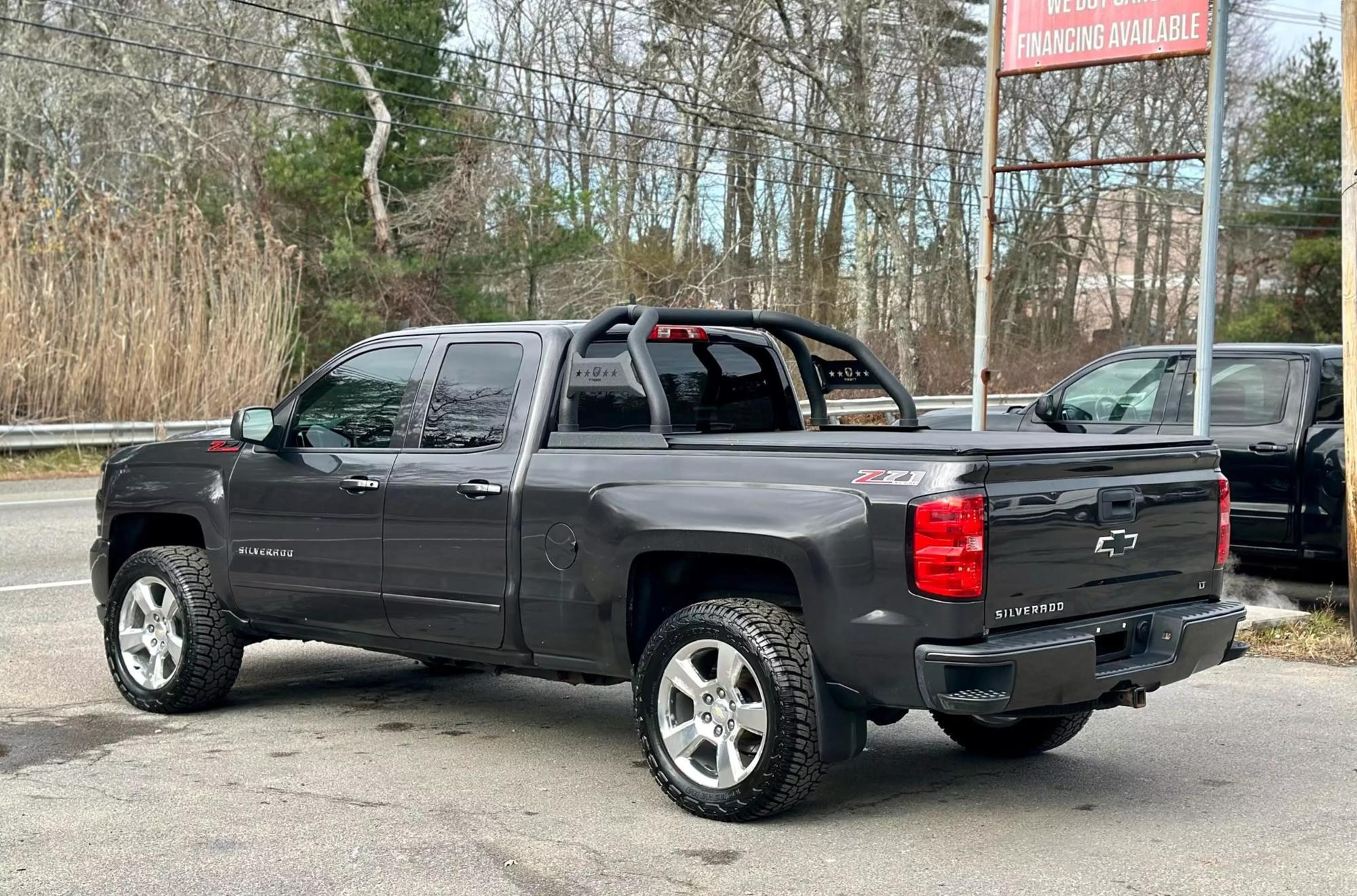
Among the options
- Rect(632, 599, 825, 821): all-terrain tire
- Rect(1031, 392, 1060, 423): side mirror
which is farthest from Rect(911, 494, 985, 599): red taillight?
Rect(1031, 392, 1060, 423): side mirror

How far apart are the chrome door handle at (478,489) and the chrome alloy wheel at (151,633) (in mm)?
1764

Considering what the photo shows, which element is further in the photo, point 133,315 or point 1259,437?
point 133,315

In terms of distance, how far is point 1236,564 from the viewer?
10969mm

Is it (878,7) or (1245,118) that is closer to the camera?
(878,7)

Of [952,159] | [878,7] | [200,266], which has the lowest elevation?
[200,266]

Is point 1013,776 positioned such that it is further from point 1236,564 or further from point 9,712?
point 1236,564

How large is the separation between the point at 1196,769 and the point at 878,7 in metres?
28.1

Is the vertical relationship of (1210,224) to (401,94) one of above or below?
below

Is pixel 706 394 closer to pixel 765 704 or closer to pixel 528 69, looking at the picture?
pixel 765 704

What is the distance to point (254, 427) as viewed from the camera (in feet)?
22.1

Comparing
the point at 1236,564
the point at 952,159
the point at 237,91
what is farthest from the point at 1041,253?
the point at 1236,564

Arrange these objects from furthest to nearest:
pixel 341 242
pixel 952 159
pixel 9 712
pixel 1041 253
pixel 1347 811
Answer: pixel 1041 253 < pixel 952 159 < pixel 341 242 < pixel 9 712 < pixel 1347 811

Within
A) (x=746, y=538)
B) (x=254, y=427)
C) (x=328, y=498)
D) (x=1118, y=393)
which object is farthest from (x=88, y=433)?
(x=746, y=538)

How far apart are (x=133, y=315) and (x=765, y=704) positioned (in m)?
16.5
